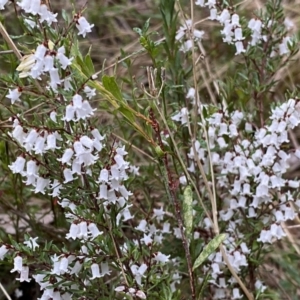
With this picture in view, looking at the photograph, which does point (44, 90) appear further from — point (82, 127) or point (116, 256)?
point (116, 256)

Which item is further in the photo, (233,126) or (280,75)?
(280,75)

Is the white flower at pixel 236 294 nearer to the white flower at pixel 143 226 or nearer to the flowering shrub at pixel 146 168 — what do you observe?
the flowering shrub at pixel 146 168

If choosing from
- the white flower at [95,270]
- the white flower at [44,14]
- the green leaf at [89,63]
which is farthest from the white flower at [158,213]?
the white flower at [44,14]

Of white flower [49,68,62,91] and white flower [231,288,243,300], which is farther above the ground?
white flower [49,68,62,91]

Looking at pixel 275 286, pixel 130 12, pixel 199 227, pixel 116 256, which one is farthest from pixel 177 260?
pixel 130 12

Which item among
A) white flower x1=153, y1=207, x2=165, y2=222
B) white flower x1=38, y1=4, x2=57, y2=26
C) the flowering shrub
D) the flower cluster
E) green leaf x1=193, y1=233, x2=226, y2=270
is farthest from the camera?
white flower x1=153, y1=207, x2=165, y2=222

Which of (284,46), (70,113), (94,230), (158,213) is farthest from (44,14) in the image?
(284,46)

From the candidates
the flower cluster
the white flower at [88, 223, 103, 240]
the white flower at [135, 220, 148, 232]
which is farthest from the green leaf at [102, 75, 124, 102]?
the white flower at [135, 220, 148, 232]

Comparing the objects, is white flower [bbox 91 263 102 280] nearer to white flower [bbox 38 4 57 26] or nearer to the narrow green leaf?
the narrow green leaf
